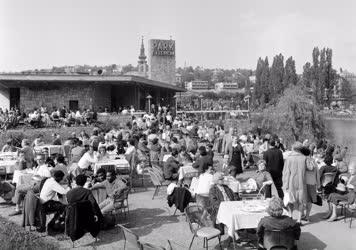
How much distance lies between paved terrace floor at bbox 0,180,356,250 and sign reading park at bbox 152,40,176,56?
4899cm

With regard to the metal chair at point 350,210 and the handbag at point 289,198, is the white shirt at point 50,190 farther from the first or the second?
the metal chair at point 350,210

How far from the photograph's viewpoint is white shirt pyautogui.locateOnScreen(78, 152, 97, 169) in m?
11.4

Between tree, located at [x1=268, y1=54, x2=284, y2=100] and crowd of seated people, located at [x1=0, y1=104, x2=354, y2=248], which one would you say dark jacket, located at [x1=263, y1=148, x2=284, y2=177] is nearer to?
crowd of seated people, located at [x1=0, y1=104, x2=354, y2=248]

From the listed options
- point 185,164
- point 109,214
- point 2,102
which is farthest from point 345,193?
point 2,102

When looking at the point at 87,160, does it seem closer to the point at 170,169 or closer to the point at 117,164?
the point at 117,164

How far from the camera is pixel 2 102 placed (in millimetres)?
28438

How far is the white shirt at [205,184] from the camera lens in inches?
345

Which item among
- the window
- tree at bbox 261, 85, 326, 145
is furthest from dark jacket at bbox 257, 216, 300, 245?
the window

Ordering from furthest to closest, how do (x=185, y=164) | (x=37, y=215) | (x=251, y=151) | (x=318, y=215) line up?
(x=251, y=151), (x=185, y=164), (x=318, y=215), (x=37, y=215)

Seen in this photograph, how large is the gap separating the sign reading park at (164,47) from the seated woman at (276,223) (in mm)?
52613

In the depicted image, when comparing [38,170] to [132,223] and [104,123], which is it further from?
[104,123]

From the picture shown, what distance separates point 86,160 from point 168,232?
3.95 m

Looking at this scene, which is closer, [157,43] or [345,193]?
[345,193]

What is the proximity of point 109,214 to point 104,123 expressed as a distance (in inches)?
665
